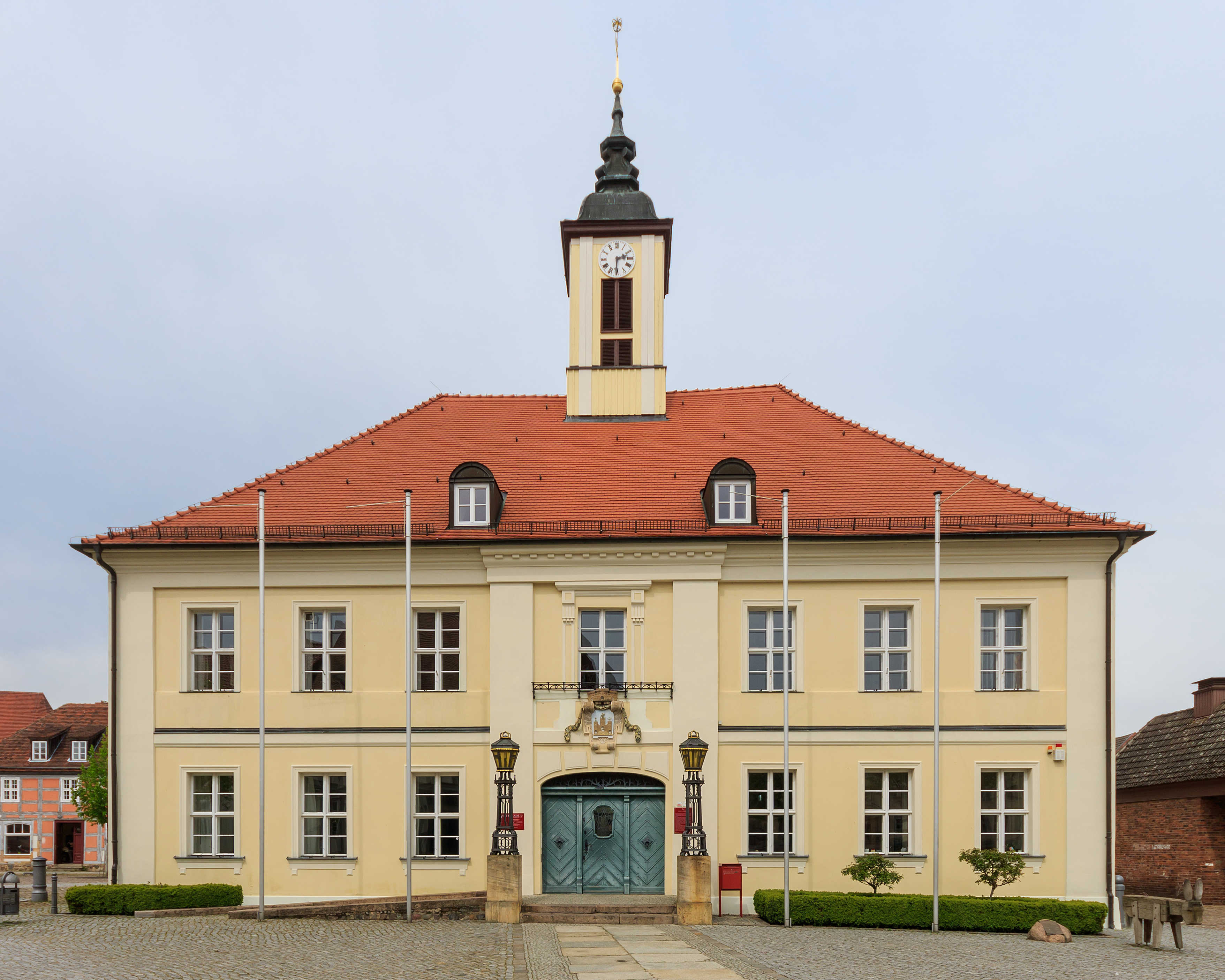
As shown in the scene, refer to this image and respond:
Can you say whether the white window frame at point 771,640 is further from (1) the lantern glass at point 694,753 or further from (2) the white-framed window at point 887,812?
(1) the lantern glass at point 694,753

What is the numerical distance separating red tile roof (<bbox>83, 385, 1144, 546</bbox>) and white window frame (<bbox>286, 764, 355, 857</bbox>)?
A: 4864 millimetres

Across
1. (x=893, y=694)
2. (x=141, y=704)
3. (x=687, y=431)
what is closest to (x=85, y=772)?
(x=141, y=704)

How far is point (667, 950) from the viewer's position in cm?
1633

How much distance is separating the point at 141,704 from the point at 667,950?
42.4ft

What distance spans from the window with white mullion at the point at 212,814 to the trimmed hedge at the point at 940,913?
11471 mm

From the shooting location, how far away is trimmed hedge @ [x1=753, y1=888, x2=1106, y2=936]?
19.3 m

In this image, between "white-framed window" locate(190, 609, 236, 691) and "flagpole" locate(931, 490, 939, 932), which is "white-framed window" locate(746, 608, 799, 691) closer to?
"flagpole" locate(931, 490, 939, 932)

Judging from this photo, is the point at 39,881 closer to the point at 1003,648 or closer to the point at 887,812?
the point at 887,812

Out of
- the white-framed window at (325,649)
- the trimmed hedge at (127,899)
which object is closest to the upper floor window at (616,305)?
the white-framed window at (325,649)

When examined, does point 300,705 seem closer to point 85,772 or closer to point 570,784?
point 570,784

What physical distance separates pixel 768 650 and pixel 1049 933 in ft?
24.0

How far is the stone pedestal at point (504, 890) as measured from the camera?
1936cm

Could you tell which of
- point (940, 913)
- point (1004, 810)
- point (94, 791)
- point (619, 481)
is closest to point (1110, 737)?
point (1004, 810)

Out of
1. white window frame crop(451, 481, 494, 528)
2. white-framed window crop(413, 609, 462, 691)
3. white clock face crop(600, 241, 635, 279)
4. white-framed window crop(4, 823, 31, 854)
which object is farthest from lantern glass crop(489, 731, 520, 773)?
white-framed window crop(4, 823, 31, 854)
